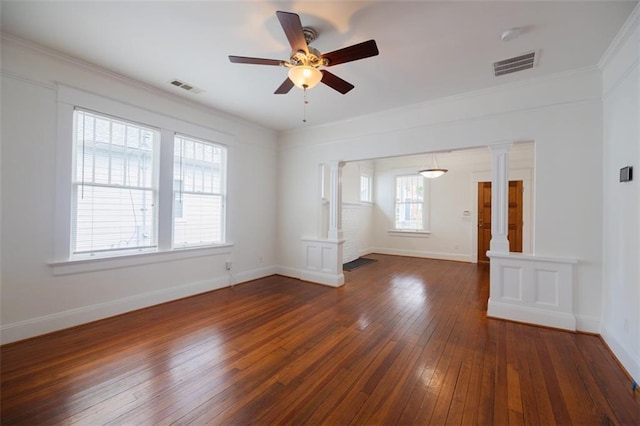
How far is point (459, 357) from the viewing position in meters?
2.42

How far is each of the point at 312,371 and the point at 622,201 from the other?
3258 millimetres

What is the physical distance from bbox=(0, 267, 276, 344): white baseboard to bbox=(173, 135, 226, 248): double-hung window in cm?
69

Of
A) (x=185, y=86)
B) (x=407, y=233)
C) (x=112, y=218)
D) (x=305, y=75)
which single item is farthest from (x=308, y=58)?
(x=407, y=233)

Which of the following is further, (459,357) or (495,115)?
(495,115)

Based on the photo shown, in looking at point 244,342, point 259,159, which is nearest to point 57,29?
point 259,159

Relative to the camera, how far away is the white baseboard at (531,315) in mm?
3004

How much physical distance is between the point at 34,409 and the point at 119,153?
2.72 m

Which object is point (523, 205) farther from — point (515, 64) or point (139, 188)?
point (139, 188)

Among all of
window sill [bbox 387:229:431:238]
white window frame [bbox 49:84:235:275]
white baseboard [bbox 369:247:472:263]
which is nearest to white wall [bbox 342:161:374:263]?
white baseboard [bbox 369:247:472:263]

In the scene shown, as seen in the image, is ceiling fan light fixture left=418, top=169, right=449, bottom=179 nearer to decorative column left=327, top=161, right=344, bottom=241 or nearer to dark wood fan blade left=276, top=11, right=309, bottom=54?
decorative column left=327, top=161, right=344, bottom=241

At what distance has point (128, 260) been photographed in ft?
11.2

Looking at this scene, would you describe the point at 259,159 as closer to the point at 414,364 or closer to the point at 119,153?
the point at 119,153

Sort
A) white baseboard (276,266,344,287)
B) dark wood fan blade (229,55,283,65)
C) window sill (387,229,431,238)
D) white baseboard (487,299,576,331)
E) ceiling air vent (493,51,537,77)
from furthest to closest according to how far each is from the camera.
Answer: window sill (387,229,431,238) → white baseboard (276,266,344,287) → white baseboard (487,299,576,331) → ceiling air vent (493,51,537,77) → dark wood fan blade (229,55,283,65)

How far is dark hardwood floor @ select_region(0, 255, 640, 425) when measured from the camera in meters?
1.73
